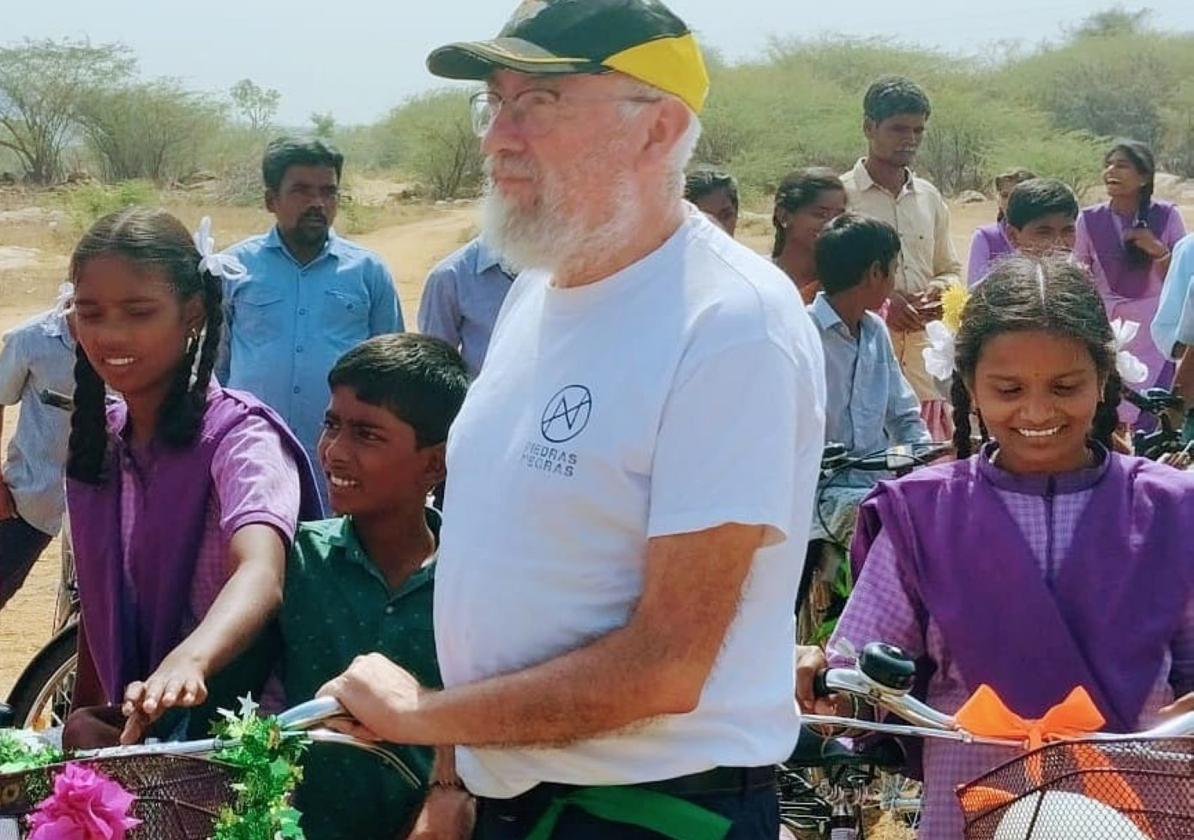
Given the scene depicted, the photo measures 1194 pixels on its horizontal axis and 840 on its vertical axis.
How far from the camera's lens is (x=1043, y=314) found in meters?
3.28

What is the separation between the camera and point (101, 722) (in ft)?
9.43

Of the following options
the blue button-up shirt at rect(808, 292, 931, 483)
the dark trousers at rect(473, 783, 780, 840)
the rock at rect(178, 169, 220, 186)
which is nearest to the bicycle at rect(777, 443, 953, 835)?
the blue button-up shirt at rect(808, 292, 931, 483)

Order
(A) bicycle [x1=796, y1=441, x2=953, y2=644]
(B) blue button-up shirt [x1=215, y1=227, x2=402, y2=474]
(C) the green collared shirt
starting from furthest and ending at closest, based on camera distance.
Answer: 1. (B) blue button-up shirt [x1=215, y1=227, x2=402, y2=474]
2. (A) bicycle [x1=796, y1=441, x2=953, y2=644]
3. (C) the green collared shirt

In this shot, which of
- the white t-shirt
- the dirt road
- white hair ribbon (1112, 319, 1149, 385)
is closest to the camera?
Answer: the white t-shirt

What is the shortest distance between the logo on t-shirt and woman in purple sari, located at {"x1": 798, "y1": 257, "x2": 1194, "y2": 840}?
2.92 ft

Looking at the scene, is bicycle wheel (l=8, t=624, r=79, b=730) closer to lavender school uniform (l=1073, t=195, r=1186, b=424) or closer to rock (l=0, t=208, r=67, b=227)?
lavender school uniform (l=1073, t=195, r=1186, b=424)

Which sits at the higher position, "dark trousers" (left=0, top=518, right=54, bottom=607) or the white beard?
the white beard

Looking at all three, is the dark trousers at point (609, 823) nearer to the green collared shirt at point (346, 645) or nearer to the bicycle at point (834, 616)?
the green collared shirt at point (346, 645)

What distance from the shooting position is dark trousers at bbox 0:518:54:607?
586 centimetres

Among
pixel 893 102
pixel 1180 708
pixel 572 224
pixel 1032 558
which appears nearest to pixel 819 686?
pixel 1032 558

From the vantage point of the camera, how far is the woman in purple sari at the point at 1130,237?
879 cm

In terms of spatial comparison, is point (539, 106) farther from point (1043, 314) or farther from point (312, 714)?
point (1043, 314)

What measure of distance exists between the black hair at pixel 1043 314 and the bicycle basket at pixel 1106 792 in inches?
46.1

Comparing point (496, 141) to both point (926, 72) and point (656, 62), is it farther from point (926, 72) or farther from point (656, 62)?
point (926, 72)
